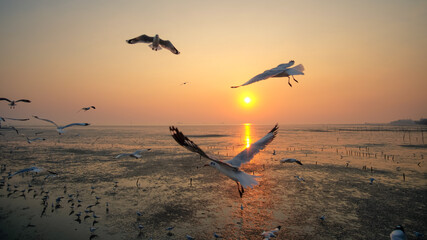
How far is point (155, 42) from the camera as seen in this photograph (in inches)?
371

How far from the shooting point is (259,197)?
13.8 m

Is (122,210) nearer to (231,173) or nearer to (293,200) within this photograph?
(231,173)

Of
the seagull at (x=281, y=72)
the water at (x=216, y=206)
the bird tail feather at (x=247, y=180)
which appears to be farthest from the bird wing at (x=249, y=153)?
the water at (x=216, y=206)

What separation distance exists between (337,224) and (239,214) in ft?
15.2

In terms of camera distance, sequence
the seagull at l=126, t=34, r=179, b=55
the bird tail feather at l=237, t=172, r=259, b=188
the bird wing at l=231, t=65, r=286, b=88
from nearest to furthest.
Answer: the bird tail feather at l=237, t=172, r=259, b=188
the bird wing at l=231, t=65, r=286, b=88
the seagull at l=126, t=34, r=179, b=55

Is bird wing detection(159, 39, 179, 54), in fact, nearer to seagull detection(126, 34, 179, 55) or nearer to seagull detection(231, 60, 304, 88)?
seagull detection(126, 34, 179, 55)

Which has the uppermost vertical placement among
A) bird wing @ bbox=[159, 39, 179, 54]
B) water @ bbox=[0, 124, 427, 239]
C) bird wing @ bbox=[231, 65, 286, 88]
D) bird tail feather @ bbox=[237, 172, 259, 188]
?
bird wing @ bbox=[159, 39, 179, 54]

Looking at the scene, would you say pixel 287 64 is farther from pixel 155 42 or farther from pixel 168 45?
pixel 155 42

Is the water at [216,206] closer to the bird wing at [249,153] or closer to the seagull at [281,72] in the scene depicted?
the bird wing at [249,153]

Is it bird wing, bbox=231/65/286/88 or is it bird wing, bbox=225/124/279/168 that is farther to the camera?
bird wing, bbox=225/124/279/168

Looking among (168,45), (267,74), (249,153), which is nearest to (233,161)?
(249,153)

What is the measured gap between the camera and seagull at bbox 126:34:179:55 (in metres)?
9.19

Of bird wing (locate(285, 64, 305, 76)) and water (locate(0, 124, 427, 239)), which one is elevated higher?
bird wing (locate(285, 64, 305, 76))

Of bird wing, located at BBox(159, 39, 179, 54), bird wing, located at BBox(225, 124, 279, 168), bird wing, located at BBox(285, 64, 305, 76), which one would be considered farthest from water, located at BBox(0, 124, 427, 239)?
bird wing, located at BBox(159, 39, 179, 54)
